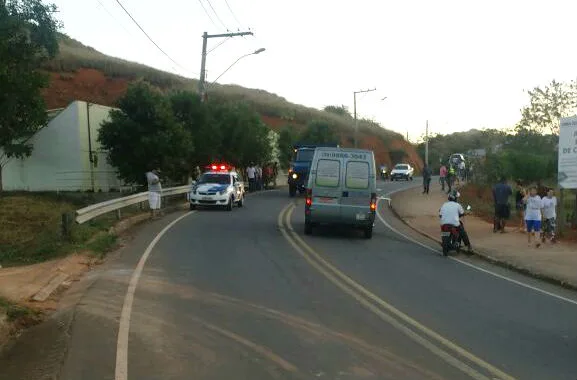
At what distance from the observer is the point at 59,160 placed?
34.3 meters

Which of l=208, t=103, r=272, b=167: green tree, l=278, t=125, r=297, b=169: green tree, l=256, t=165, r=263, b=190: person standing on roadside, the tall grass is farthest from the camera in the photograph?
the tall grass

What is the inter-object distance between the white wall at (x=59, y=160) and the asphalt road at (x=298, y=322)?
812 inches

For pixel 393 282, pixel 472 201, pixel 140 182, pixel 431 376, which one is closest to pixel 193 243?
pixel 393 282

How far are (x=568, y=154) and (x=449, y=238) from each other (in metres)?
5.73

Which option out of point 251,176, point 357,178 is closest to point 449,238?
point 357,178

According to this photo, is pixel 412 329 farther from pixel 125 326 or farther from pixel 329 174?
pixel 329 174

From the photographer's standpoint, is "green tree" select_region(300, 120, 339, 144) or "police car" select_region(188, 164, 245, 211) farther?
"green tree" select_region(300, 120, 339, 144)

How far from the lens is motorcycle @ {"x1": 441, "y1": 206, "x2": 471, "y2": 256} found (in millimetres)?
16281

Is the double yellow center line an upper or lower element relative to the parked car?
lower

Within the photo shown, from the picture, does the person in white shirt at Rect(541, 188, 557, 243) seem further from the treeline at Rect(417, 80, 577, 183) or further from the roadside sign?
the treeline at Rect(417, 80, 577, 183)

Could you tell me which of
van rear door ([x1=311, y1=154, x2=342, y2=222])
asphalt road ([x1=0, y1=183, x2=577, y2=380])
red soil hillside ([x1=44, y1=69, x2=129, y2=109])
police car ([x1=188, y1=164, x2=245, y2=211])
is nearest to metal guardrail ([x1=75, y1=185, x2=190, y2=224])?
police car ([x1=188, y1=164, x2=245, y2=211])

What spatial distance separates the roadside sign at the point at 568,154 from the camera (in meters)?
19.2

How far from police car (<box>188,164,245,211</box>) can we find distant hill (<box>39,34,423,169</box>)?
29.8 meters

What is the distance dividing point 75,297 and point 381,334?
482 cm
